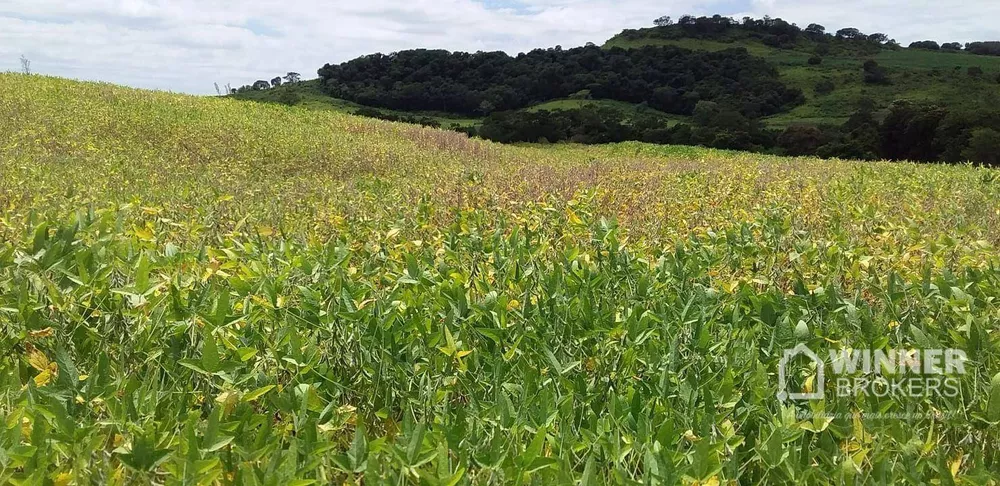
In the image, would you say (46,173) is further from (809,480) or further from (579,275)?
(809,480)

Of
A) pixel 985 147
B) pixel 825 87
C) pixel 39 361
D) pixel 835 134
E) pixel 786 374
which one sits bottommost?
pixel 835 134

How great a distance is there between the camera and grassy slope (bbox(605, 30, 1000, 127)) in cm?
6881

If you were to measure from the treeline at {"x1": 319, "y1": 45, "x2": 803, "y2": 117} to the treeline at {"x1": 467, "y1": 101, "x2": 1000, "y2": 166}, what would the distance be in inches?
661

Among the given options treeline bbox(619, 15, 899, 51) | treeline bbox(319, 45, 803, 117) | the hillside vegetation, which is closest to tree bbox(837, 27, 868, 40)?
treeline bbox(619, 15, 899, 51)

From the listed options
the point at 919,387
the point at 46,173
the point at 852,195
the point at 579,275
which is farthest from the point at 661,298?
the point at 46,173

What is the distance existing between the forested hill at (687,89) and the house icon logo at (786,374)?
42.8m

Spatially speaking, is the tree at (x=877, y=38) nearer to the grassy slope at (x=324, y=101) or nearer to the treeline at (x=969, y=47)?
the treeline at (x=969, y=47)

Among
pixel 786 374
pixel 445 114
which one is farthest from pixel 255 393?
pixel 445 114

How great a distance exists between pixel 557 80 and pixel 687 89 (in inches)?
753

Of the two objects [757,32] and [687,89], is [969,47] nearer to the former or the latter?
[757,32]

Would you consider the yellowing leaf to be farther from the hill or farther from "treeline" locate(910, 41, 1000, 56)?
"treeline" locate(910, 41, 1000, 56)

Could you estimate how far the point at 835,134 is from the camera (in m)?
52.5

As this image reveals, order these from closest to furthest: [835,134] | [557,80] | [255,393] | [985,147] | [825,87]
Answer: [255,393], [985,147], [835,134], [825,87], [557,80]

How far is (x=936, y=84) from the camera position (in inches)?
2965
